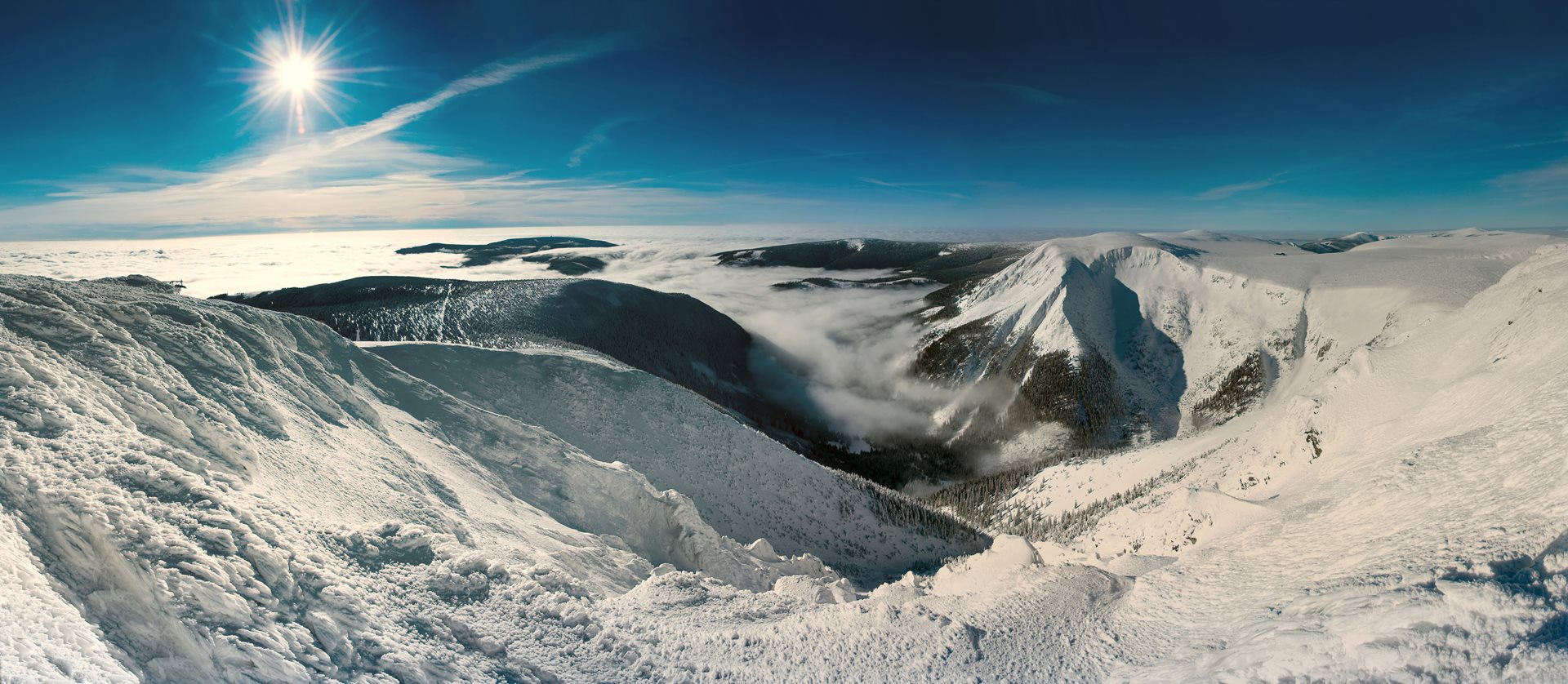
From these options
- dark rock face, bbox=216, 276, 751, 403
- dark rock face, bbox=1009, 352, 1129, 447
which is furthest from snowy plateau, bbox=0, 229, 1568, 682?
dark rock face, bbox=1009, 352, 1129, 447

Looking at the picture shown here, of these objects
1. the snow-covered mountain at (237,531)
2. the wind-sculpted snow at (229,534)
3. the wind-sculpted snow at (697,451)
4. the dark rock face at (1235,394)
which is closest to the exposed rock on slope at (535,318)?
the wind-sculpted snow at (697,451)

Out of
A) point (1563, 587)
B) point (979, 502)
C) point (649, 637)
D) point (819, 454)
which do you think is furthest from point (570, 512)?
point (819, 454)

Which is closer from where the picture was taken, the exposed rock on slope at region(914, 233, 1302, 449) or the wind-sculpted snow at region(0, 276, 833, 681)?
the wind-sculpted snow at region(0, 276, 833, 681)

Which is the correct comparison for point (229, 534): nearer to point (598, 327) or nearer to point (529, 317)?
point (529, 317)

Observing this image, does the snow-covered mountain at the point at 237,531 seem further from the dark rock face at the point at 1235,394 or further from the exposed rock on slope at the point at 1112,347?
the dark rock face at the point at 1235,394

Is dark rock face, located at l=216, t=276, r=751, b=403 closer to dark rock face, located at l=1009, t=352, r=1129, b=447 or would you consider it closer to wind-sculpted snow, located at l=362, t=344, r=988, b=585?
wind-sculpted snow, located at l=362, t=344, r=988, b=585

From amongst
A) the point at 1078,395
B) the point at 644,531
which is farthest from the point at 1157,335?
the point at 644,531
